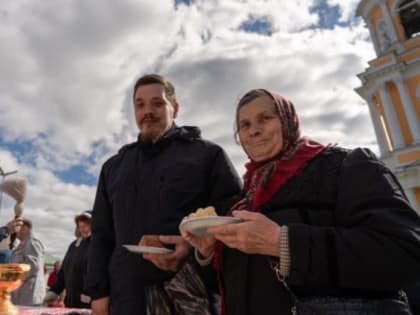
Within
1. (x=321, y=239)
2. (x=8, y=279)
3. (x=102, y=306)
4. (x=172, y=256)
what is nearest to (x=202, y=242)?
(x=172, y=256)

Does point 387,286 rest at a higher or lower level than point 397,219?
lower

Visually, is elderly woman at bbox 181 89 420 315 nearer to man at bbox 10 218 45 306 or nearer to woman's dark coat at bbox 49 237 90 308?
woman's dark coat at bbox 49 237 90 308

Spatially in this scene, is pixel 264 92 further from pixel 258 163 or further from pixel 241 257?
pixel 241 257

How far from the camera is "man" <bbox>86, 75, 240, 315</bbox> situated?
179cm

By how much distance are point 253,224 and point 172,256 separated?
679mm

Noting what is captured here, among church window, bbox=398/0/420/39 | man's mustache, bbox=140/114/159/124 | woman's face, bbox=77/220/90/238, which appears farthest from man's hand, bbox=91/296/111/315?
church window, bbox=398/0/420/39

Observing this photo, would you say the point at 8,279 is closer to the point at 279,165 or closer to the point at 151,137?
the point at 151,137

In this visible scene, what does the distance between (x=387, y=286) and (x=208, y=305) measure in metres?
0.91

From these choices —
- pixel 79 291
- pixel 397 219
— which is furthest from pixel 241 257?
pixel 79 291

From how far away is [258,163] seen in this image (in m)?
1.68

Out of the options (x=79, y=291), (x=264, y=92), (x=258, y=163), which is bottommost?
(x=79, y=291)

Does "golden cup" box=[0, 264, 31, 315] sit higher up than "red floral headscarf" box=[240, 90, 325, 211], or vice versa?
"red floral headscarf" box=[240, 90, 325, 211]

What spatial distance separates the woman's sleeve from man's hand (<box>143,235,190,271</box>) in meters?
0.71

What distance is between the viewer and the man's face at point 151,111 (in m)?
2.19
